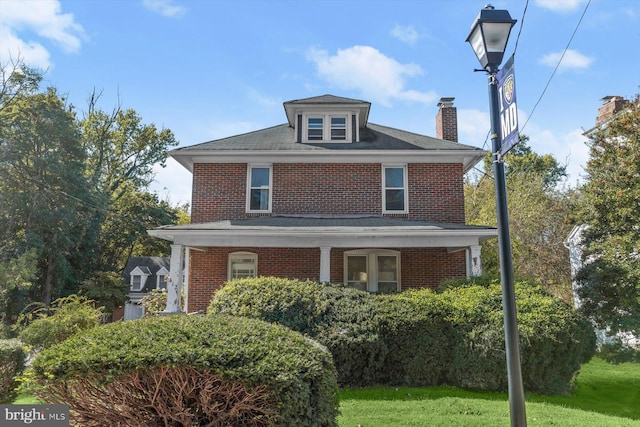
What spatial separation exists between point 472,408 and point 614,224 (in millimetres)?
8433

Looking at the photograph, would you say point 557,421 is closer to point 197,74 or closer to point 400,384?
point 400,384

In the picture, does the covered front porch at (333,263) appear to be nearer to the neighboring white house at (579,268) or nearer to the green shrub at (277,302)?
the neighboring white house at (579,268)

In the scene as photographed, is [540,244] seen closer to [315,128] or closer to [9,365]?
[315,128]

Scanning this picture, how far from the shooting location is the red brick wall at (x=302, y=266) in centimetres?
1436

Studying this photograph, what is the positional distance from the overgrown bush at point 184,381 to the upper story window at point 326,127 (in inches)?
491

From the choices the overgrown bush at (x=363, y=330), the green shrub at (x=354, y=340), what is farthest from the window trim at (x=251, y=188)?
the green shrub at (x=354, y=340)

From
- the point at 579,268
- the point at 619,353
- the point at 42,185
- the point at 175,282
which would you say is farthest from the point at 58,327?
the point at 42,185

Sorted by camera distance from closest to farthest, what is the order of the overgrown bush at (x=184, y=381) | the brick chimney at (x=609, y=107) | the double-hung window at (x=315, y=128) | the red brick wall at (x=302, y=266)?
the overgrown bush at (x=184, y=381) < the red brick wall at (x=302, y=266) < the double-hung window at (x=315, y=128) < the brick chimney at (x=609, y=107)

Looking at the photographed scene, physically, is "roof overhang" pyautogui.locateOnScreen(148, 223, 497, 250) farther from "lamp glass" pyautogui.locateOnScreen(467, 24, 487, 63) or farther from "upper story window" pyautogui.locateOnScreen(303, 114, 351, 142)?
"lamp glass" pyautogui.locateOnScreen(467, 24, 487, 63)

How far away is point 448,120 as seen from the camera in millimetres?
17016

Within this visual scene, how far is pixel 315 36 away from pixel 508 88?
236 inches

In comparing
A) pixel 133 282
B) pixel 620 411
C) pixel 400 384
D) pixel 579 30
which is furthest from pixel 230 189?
pixel 133 282

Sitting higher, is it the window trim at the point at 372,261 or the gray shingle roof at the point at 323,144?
the gray shingle roof at the point at 323,144

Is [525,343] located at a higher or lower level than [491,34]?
lower
